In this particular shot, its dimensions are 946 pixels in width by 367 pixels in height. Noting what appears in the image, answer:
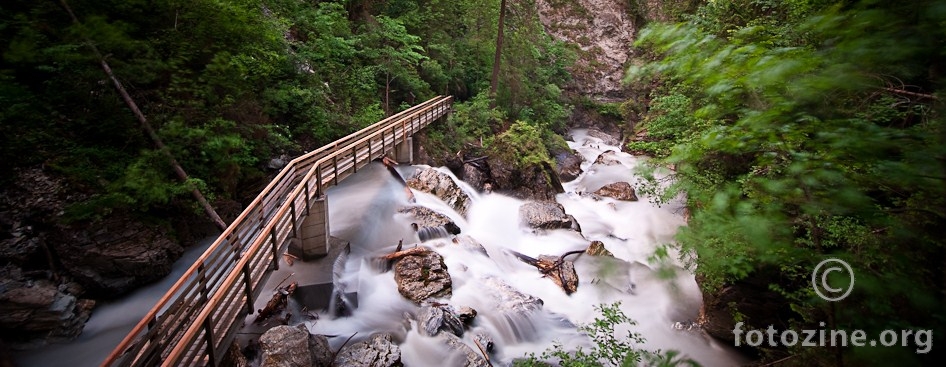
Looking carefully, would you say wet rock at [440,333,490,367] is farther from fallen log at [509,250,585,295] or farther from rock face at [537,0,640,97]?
rock face at [537,0,640,97]

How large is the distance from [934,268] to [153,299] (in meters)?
10.2

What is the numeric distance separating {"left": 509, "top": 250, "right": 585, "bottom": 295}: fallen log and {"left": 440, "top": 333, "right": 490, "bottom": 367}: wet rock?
11.1 ft

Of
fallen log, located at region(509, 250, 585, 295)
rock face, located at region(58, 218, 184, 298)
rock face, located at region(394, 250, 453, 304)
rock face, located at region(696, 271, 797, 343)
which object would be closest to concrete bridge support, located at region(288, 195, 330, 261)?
rock face, located at region(394, 250, 453, 304)

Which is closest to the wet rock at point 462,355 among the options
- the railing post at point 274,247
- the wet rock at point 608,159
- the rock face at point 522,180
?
the railing post at point 274,247

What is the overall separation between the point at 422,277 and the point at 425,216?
2736 mm

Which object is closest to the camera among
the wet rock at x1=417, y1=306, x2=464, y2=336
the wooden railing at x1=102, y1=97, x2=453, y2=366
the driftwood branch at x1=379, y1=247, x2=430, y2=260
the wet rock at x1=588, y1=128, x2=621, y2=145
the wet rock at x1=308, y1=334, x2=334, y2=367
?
the wooden railing at x1=102, y1=97, x2=453, y2=366

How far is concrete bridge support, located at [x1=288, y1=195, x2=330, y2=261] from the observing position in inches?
338

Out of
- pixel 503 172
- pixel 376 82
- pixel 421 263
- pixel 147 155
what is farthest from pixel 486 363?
pixel 376 82

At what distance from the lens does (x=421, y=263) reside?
891cm

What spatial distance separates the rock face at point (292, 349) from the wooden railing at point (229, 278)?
0.57 metres

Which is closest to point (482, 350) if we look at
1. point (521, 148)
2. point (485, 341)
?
point (485, 341)

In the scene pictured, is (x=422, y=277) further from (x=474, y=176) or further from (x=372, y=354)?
(x=474, y=176)

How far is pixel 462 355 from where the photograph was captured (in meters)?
6.75

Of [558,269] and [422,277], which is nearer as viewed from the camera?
[422,277]
